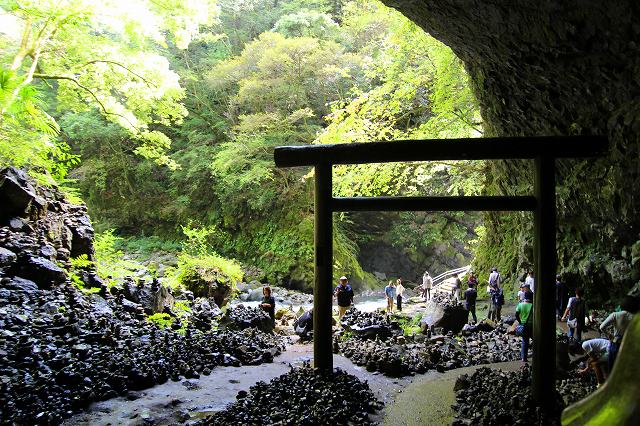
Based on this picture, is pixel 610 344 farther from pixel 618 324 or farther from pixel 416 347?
pixel 416 347

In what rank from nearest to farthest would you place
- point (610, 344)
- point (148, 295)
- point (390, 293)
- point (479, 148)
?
1. point (479, 148)
2. point (610, 344)
3. point (148, 295)
4. point (390, 293)

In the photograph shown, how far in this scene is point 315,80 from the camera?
19844 mm

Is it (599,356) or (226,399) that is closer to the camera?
(599,356)

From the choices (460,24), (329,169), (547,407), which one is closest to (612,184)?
(460,24)

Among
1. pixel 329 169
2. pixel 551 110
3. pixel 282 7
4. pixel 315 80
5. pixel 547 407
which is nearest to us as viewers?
pixel 547 407

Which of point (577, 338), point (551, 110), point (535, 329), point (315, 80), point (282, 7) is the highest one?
point (282, 7)

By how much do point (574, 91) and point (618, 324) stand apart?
3523mm

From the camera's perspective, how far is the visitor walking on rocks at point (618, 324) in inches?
193

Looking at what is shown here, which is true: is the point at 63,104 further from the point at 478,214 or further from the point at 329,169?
the point at 478,214

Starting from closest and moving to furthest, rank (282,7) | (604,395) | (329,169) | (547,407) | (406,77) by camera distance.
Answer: (604,395) < (547,407) < (329,169) < (406,77) < (282,7)

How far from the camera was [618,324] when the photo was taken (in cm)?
512

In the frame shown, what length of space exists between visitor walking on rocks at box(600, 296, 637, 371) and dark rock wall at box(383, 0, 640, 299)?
7.06ft

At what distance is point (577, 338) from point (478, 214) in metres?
13.7

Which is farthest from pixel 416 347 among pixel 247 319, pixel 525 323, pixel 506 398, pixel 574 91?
pixel 574 91
